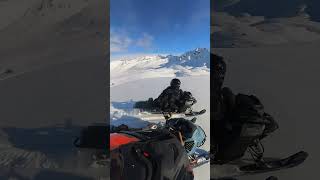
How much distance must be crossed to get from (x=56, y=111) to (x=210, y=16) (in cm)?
102

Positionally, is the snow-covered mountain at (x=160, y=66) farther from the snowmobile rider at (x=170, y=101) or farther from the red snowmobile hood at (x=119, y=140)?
the red snowmobile hood at (x=119, y=140)

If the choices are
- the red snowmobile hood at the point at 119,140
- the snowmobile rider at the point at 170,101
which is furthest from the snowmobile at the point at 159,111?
the red snowmobile hood at the point at 119,140

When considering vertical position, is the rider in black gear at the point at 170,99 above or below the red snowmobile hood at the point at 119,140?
above

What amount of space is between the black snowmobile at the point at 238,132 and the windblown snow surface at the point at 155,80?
51mm

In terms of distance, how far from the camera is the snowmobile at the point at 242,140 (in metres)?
2.39

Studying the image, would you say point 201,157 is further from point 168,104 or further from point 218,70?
point 218,70

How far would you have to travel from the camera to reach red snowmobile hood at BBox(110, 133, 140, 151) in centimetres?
242

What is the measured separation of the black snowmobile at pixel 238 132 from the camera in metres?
2.39

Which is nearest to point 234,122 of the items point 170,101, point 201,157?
point 201,157

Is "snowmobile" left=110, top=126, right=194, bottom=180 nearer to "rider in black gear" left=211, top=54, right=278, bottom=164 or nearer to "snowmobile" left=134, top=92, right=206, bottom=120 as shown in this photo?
"snowmobile" left=134, top=92, right=206, bottom=120

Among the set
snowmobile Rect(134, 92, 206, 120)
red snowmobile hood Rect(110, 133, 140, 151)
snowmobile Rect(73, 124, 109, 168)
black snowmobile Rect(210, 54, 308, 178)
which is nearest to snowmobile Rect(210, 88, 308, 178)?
black snowmobile Rect(210, 54, 308, 178)

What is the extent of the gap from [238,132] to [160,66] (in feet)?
1.86

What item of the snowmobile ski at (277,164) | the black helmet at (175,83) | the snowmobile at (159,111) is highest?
the black helmet at (175,83)

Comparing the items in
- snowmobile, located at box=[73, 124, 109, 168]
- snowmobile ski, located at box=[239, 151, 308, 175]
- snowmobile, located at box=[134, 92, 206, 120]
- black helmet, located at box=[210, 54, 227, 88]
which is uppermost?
black helmet, located at box=[210, 54, 227, 88]
